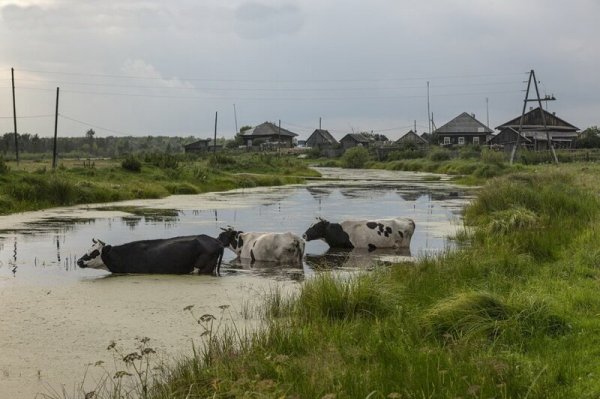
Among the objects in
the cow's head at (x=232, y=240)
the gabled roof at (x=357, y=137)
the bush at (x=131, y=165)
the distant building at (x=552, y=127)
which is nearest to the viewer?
the cow's head at (x=232, y=240)

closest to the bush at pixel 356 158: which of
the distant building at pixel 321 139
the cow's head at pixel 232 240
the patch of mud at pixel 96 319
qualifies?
the distant building at pixel 321 139

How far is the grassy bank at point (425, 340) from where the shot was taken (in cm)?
509

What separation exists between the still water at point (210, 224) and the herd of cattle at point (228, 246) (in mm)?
323

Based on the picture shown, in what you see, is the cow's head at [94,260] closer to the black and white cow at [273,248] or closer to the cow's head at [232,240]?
the cow's head at [232,240]

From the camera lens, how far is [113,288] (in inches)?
408

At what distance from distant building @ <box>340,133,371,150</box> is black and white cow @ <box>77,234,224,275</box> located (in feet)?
318

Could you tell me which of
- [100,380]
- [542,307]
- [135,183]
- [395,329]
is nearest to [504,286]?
[542,307]

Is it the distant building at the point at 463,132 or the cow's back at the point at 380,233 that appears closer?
the cow's back at the point at 380,233

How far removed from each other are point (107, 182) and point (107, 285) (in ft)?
68.3

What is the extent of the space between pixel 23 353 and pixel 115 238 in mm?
9363

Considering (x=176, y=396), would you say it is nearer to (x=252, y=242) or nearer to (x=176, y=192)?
(x=252, y=242)

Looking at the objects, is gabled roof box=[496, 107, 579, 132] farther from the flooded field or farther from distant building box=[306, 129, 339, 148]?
the flooded field

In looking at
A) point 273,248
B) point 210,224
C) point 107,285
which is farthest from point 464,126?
point 107,285

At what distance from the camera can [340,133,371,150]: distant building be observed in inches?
4265
